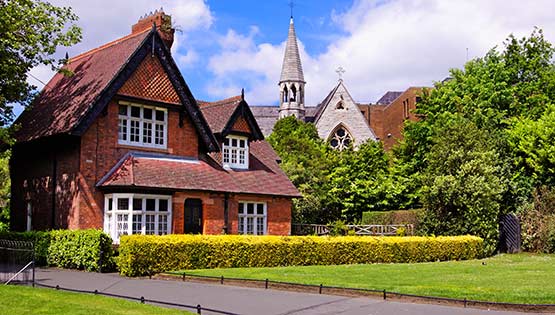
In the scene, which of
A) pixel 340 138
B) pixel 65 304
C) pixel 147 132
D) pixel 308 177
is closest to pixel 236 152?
pixel 147 132

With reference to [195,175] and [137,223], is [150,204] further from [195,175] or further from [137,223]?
[195,175]

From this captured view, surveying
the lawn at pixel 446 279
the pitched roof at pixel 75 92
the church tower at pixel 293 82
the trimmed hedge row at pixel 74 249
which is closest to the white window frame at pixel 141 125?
the pitched roof at pixel 75 92

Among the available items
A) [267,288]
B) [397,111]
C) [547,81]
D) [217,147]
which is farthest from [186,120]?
[397,111]

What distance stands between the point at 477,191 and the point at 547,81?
1370 centimetres

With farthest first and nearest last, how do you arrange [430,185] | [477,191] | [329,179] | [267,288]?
1. [329,179]
2. [430,185]
3. [477,191]
4. [267,288]

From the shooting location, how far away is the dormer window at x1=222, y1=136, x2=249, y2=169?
3155 cm

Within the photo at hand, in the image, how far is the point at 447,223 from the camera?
3350 cm

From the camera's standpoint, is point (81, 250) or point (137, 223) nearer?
point (81, 250)

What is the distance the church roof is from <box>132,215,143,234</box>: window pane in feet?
227

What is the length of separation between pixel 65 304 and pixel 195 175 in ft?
52.1

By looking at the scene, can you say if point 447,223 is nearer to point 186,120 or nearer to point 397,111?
point 186,120

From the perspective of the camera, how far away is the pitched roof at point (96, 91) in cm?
2544

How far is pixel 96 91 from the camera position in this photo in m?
26.0

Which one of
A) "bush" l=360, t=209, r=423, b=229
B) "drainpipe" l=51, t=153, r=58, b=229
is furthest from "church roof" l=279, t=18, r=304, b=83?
"drainpipe" l=51, t=153, r=58, b=229
